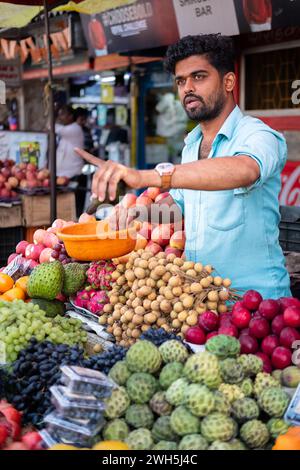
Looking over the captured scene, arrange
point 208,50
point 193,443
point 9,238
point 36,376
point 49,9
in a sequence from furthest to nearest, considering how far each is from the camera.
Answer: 1. point 9,238
2. point 49,9
3. point 208,50
4. point 36,376
5. point 193,443

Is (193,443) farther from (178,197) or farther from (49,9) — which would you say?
(49,9)

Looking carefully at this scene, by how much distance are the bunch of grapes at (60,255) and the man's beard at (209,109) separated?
109 cm

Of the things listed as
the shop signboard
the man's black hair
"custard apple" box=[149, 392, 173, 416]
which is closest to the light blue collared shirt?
the man's black hair

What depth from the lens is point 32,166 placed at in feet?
23.7

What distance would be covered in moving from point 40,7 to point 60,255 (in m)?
3.10

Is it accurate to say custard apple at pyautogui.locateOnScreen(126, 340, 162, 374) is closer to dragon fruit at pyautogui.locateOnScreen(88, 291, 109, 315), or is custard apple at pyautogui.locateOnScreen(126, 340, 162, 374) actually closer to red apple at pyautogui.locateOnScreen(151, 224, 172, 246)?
dragon fruit at pyautogui.locateOnScreen(88, 291, 109, 315)

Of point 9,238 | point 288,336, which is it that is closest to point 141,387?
point 288,336

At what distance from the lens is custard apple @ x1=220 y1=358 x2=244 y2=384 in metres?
1.81

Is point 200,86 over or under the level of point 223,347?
over

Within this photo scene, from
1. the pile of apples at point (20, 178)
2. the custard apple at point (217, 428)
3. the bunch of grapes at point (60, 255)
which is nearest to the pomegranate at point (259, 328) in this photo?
the custard apple at point (217, 428)

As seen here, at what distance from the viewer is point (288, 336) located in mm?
2104

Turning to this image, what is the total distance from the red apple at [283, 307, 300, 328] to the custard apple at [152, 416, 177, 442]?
2.17ft
